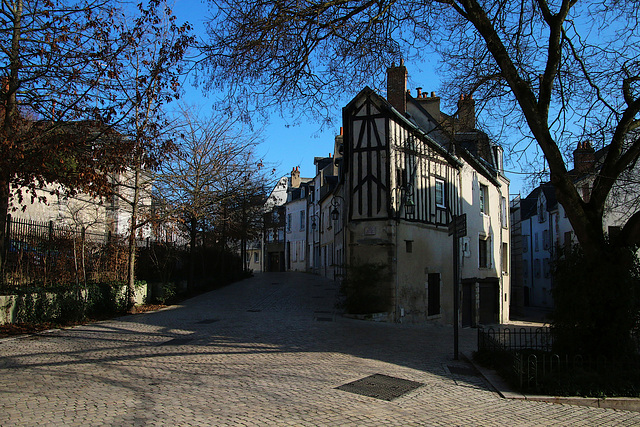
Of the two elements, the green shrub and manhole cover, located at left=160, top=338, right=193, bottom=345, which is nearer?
the green shrub

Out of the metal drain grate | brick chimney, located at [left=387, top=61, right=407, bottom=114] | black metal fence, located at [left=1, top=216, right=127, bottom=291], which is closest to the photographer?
the metal drain grate

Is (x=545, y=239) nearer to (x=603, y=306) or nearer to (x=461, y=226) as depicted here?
(x=461, y=226)

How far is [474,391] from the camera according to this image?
6.67 meters

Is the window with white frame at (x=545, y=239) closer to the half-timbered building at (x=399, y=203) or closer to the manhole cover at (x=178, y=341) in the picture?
the half-timbered building at (x=399, y=203)

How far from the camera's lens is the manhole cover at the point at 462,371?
7755 mm

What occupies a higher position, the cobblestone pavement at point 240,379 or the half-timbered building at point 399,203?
the half-timbered building at point 399,203

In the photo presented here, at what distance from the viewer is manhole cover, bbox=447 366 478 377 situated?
25.4 feet

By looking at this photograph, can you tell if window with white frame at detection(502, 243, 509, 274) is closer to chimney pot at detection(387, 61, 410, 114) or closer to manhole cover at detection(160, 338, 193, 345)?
chimney pot at detection(387, 61, 410, 114)

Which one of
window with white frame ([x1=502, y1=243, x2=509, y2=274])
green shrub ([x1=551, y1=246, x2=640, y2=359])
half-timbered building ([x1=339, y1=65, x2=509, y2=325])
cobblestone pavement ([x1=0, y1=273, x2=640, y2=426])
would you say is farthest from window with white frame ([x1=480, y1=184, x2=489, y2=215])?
green shrub ([x1=551, y1=246, x2=640, y2=359])

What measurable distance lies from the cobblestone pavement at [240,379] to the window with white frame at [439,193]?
27.3ft

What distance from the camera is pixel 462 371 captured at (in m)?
7.92

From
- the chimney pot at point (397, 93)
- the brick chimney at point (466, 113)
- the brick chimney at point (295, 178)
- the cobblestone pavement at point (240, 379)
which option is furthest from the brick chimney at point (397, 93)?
the brick chimney at point (295, 178)

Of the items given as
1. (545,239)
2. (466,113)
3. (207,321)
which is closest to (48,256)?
(207,321)

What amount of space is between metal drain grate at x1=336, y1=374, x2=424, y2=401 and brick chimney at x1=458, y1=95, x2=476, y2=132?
528cm
